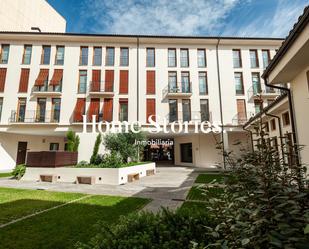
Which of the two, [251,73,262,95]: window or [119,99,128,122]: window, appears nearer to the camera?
[119,99,128,122]: window

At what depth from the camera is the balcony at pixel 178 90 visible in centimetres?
2135

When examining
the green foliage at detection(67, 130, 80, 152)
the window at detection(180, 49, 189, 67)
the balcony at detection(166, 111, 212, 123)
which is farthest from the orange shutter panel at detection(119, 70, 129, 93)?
the green foliage at detection(67, 130, 80, 152)

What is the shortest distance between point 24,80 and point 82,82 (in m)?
5.82

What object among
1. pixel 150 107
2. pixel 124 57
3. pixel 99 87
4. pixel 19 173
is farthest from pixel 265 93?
pixel 19 173

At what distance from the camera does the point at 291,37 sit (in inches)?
177

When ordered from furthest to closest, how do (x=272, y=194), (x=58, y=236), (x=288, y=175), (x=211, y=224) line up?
(x=58, y=236), (x=211, y=224), (x=288, y=175), (x=272, y=194)

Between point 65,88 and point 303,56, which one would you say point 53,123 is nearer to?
point 65,88

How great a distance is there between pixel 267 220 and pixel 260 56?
2499 centimetres

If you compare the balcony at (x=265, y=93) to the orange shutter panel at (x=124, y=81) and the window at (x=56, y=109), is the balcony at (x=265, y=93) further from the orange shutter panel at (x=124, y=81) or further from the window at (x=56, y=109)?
the window at (x=56, y=109)

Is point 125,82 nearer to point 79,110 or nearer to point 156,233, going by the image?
point 79,110

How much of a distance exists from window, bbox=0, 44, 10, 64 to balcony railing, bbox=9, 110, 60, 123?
570cm

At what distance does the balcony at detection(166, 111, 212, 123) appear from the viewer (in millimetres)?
21266

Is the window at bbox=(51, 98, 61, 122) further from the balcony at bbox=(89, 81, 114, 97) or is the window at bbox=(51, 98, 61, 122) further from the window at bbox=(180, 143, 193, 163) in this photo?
the window at bbox=(180, 143, 193, 163)

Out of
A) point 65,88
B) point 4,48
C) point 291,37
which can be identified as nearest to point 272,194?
point 291,37
